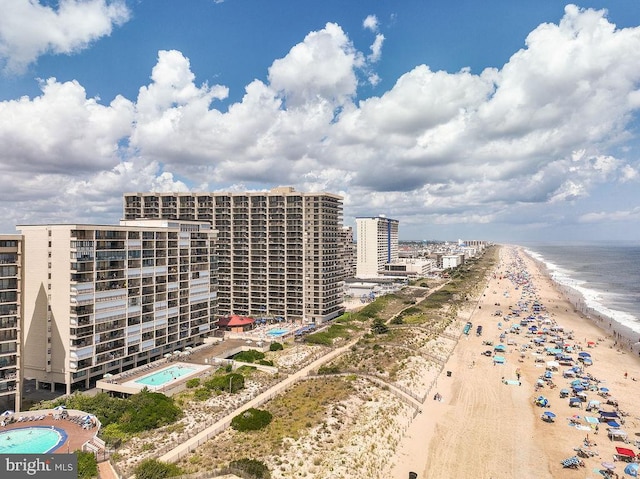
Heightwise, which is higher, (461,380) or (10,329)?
(10,329)

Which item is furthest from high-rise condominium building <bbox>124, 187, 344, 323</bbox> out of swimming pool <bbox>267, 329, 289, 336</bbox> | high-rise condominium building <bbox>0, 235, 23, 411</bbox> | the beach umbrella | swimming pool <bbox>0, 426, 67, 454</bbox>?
the beach umbrella

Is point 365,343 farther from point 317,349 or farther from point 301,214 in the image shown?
point 301,214

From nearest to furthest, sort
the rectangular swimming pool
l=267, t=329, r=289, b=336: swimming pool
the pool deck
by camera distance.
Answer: the pool deck, the rectangular swimming pool, l=267, t=329, r=289, b=336: swimming pool

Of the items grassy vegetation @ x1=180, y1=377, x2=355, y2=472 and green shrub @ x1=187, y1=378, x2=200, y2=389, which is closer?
grassy vegetation @ x1=180, y1=377, x2=355, y2=472

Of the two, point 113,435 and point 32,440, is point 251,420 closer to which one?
point 113,435

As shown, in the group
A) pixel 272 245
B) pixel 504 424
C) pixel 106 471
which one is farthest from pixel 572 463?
pixel 272 245

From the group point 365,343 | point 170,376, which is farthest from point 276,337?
point 170,376

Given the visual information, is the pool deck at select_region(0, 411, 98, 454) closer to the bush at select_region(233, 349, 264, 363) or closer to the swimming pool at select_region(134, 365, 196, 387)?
the swimming pool at select_region(134, 365, 196, 387)

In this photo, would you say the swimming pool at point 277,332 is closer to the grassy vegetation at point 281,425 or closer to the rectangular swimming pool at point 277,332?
the rectangular swimming pool at point 277,332
